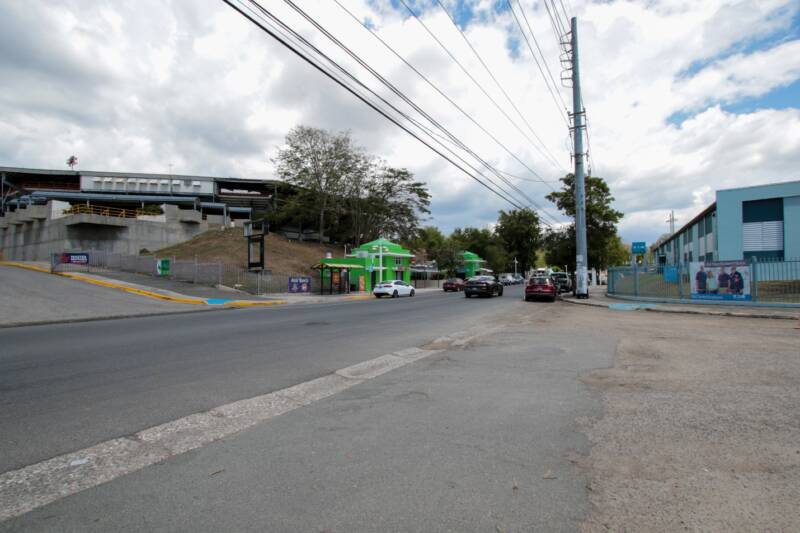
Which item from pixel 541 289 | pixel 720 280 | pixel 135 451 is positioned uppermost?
pixel 720 280

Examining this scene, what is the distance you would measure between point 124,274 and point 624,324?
3370cm

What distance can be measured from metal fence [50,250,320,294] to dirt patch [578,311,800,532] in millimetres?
29468

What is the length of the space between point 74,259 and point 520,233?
243ft

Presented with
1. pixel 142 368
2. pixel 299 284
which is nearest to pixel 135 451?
pixel 142 368

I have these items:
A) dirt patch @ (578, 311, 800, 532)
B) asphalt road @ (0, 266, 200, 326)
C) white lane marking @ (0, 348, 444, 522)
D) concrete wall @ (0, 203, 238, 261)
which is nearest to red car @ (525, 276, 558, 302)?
dirt patch @ (578, 311, 800, 532)

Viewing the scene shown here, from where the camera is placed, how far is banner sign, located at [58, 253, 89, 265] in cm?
3148

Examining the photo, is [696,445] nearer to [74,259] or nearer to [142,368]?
[142,368]

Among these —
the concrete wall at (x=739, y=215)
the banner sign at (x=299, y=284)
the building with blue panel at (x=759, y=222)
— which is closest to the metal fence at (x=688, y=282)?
the concrete wall at (x=739, y=215)

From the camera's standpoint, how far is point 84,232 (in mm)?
43156

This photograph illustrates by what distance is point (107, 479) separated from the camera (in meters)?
3.31

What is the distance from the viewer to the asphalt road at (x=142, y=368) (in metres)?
4.47

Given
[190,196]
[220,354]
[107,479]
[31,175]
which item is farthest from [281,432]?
[31,175]

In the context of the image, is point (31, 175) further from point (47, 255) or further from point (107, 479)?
point (107, 479)

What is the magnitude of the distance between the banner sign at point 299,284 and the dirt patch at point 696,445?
3071 cm
